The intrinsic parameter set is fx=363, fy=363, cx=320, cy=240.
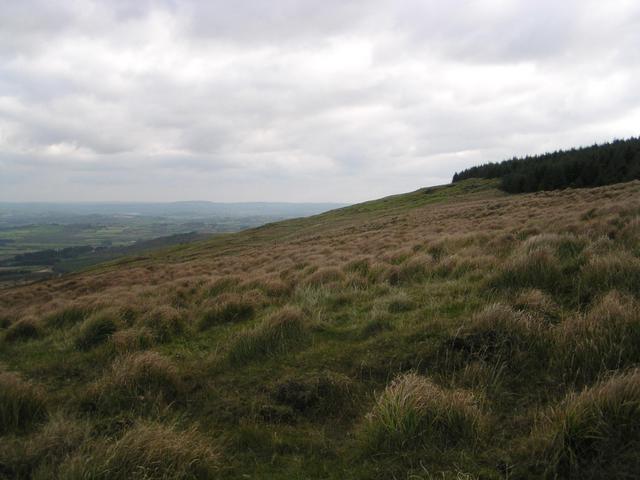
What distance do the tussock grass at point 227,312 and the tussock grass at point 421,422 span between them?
4.82 m

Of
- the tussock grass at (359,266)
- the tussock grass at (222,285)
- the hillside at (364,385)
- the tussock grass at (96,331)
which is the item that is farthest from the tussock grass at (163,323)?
the tussock grass at (359,266)

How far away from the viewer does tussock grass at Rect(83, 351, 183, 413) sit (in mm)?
4211

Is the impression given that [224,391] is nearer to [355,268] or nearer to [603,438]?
[603,438]

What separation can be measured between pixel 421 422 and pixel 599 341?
7.56 ft

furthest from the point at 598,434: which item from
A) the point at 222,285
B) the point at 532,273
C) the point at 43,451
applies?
the point at 222,285

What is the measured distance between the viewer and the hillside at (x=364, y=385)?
113 inches

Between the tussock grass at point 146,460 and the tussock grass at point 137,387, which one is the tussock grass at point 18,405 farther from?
the tussock grass at point 146,460

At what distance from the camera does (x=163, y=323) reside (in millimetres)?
7152

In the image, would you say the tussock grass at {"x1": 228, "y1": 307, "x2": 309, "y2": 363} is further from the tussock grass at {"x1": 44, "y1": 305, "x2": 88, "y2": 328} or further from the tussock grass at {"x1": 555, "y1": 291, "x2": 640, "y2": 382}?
the tussock grass at {"x1": 44, "y1": 305, "x2": 88, "y2": 328}

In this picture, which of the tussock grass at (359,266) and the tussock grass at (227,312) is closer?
the tussock grass at (227,312)

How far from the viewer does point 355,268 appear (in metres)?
10.9

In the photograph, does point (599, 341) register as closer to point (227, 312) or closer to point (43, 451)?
point (43, 451)

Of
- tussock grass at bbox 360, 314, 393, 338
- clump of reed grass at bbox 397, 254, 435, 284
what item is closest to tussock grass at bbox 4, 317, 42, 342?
tussock grass at bbox 360, 314, 393, 338

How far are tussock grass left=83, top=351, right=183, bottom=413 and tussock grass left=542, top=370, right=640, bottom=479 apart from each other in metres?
3.90
